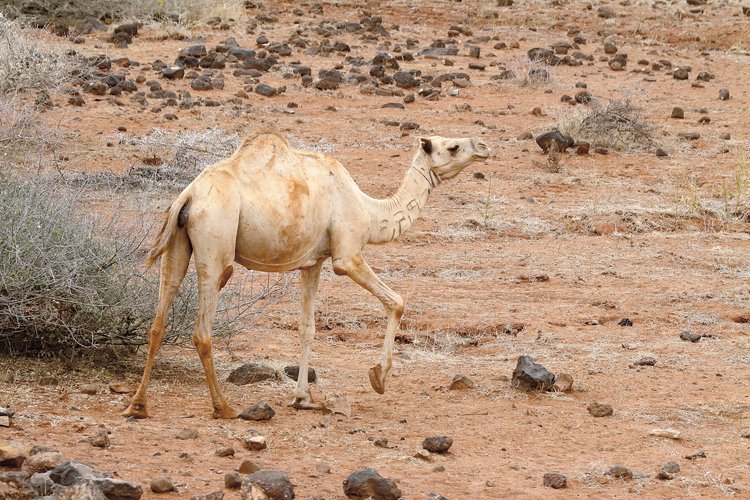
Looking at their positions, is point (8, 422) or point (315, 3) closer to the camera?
point (8, 422)

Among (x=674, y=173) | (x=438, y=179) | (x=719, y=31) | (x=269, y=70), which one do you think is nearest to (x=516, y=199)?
(x=674, y=173)

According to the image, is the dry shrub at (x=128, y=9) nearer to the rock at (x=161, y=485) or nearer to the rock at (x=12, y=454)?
the rock at (x=12, y=454)

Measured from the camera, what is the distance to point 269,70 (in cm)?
2078

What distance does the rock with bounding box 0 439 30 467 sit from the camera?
545 cm

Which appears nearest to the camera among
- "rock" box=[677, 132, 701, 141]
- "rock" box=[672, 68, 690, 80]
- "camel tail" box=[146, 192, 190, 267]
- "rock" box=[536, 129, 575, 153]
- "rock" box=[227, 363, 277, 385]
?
"camel tail" box=[146, 192, 190, 267]

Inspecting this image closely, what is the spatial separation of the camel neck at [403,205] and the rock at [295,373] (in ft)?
3.15

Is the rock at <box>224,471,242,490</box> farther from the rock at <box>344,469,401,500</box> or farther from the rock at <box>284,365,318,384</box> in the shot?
the rock at <box>284,365,318,384</box>

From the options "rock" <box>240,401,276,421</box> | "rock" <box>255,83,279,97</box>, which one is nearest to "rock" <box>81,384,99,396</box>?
"rock" <box>240,401,276,421</box>

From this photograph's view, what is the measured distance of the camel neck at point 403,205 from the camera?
25.2ft

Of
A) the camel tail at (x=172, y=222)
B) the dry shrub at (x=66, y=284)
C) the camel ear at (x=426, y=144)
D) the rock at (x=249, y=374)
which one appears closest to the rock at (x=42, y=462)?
the camel tail at (x=172, y=222)

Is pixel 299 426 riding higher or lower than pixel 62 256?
lower

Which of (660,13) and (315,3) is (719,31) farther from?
(315,3)

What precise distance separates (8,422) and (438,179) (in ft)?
10.3

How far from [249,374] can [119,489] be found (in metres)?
2.79
